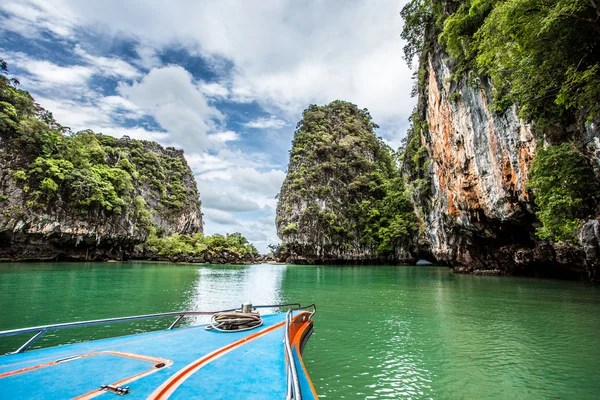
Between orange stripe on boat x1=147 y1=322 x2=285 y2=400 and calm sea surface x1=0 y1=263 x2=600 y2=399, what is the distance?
1.30 meters

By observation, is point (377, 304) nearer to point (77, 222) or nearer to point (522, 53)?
point (522, 53)

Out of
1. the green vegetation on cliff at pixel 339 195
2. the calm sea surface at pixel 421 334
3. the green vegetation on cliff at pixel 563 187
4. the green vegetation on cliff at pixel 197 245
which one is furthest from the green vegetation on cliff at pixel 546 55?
the green vegetation on cliff at pixel 197 245

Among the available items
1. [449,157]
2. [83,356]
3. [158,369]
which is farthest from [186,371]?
[449,157]

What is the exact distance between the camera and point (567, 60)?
304 inches

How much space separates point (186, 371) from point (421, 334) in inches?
214

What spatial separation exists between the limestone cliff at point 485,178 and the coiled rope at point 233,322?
10.8 m

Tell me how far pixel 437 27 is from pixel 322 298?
707 inches

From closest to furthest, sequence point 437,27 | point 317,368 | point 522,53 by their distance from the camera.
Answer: point 317,368 < point 522,53 < point 437,27

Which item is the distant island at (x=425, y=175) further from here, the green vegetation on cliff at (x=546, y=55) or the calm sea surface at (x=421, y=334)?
the calm sea surface at (x=421, y=334)

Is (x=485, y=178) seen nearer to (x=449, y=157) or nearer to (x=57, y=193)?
(x=449, y=157)

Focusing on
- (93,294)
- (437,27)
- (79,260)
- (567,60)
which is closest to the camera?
(567,60)

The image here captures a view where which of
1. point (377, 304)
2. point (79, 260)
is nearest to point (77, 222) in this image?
point (79, 260)

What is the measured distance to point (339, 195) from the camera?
47.3 m

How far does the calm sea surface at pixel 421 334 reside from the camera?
4.20 m
